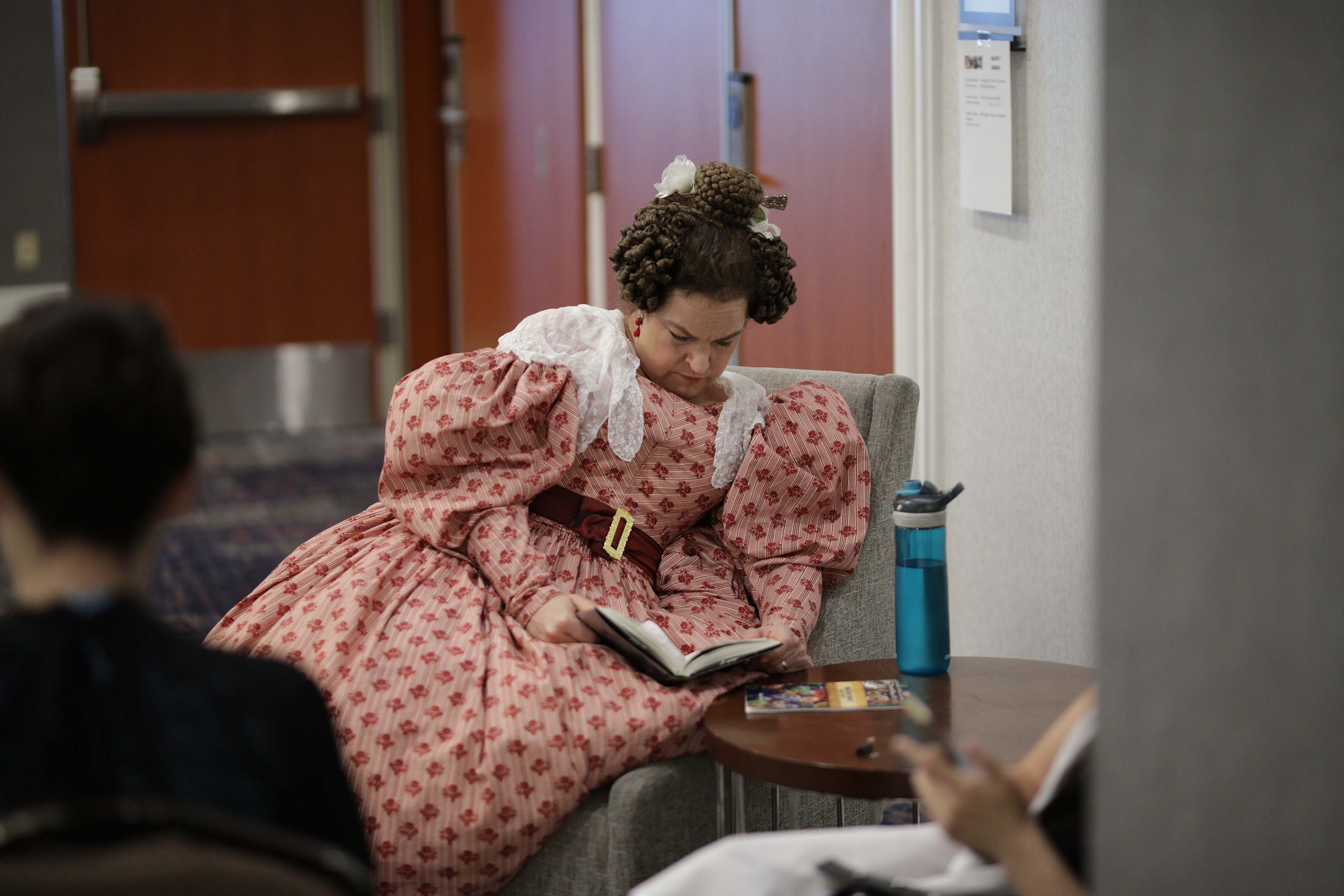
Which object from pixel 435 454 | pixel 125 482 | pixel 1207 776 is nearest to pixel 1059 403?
pixel 435 454

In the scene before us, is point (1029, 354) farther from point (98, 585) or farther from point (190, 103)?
point (190, 103)

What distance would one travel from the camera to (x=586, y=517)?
77.6 inches

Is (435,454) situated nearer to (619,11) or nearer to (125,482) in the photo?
(125,482)

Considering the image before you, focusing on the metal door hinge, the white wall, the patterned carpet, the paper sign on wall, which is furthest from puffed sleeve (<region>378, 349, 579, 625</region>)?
the metal door hinge

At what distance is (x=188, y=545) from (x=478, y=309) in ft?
6.20

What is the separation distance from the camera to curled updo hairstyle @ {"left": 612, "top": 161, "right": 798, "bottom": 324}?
1.94m

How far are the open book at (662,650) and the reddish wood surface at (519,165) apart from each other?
123 inches

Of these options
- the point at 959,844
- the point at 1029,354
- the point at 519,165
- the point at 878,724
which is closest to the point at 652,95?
the point at 519,165

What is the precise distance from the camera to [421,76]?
6.29m

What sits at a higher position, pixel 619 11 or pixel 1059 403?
pixel 619 11

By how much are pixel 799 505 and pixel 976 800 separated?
1.01 meters

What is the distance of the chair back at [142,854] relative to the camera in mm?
731

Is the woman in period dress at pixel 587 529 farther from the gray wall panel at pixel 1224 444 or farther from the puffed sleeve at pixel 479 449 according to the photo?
the gray wall panel at pixel 1224 444

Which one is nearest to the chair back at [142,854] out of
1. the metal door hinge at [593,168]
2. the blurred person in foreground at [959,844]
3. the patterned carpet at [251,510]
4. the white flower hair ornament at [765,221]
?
the blurred person in foreground at [959,844]
